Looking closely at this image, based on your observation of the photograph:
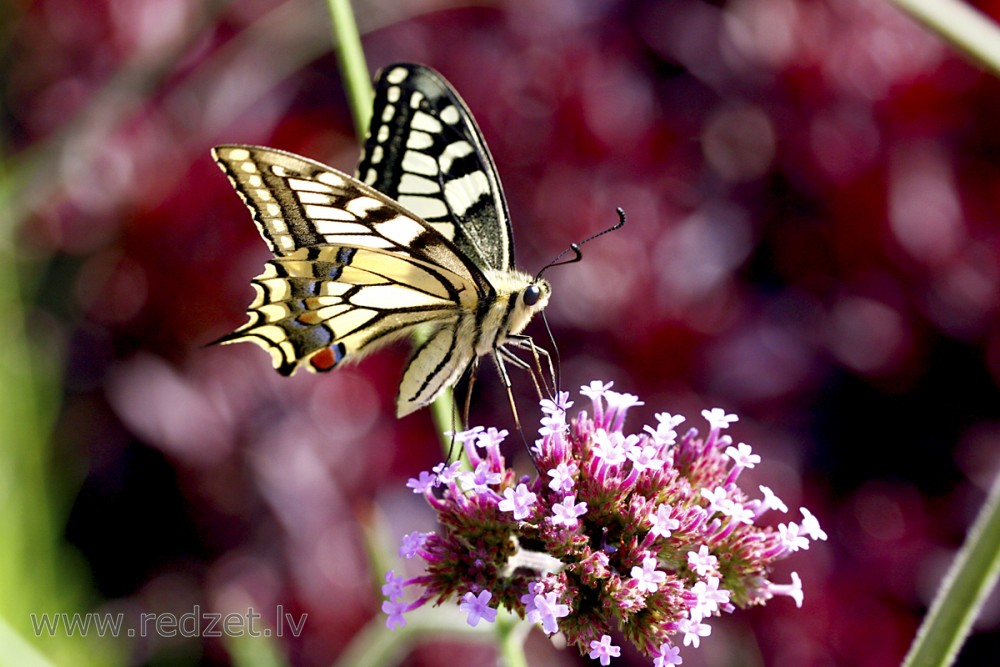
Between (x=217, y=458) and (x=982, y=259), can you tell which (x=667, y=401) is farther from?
(x=217, y=458)

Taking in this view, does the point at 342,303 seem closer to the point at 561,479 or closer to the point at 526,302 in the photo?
the point at 526,302

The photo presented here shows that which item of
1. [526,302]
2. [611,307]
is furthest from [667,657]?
[611,307]

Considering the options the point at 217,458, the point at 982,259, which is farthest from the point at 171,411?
the point at 982,259

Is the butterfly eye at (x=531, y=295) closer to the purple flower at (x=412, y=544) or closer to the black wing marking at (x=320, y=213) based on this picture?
the black wing marking at (x=320, y=213)

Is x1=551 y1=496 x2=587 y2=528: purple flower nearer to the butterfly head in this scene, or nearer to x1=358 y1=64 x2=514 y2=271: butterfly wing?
the butterfly head

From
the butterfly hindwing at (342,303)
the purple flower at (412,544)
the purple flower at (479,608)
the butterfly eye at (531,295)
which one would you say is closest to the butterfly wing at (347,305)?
the butterfly hindwing at (342,303)

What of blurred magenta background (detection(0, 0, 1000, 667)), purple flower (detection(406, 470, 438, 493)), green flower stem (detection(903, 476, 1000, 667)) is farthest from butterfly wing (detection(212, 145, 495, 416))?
blurred magenta background (detection(0, 0, 1000, 667))

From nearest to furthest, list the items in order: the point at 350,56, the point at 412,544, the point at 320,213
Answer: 1. the point at 412,544
2. the point at 350,56
3. the point at 320,213
